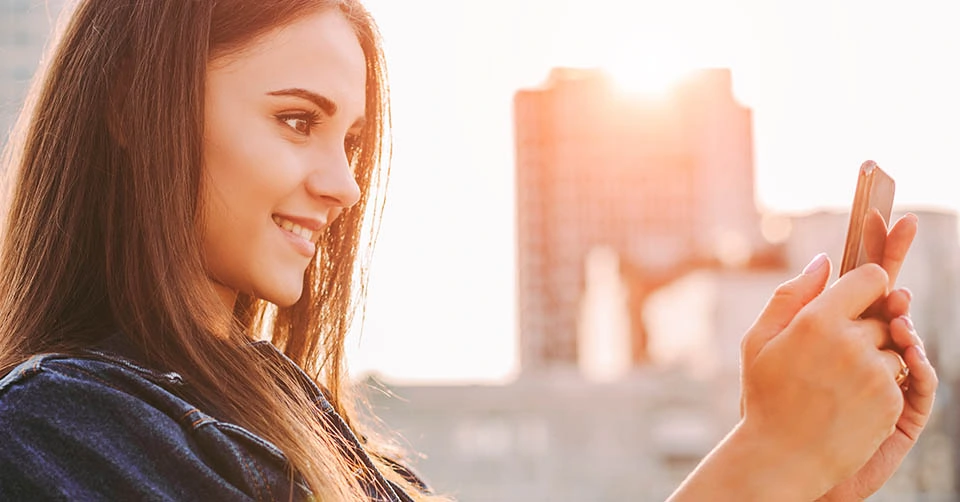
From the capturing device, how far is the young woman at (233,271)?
106cm

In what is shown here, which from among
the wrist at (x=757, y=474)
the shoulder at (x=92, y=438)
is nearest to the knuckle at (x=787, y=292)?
the wrist at (x=757, y=474)

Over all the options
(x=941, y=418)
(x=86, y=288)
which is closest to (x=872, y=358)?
(x=86, y=288)

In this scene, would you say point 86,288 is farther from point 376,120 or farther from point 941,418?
point 941,418

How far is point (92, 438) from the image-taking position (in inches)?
35.4

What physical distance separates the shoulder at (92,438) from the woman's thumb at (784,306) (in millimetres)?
579

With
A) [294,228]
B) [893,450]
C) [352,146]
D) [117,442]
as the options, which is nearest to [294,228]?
[294,228]

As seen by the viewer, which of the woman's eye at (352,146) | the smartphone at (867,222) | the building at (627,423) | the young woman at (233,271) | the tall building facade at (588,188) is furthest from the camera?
the tall building facade at (588,188)

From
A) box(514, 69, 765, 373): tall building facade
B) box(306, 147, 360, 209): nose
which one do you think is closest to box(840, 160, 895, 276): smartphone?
box(306, 147, 360, 209): nose

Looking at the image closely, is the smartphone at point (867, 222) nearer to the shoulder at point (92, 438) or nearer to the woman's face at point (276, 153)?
the woman's face at point (276, 153)

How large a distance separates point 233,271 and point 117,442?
13.7 inches

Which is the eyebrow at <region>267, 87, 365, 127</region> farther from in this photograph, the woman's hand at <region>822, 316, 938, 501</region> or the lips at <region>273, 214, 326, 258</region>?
the woman's hand at <region>822, 316, 938, 501</region>

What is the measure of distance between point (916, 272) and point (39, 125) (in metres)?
33.4

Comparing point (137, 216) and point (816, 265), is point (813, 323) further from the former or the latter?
point (137, 216)

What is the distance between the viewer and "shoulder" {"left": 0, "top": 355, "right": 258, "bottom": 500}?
874 mm
